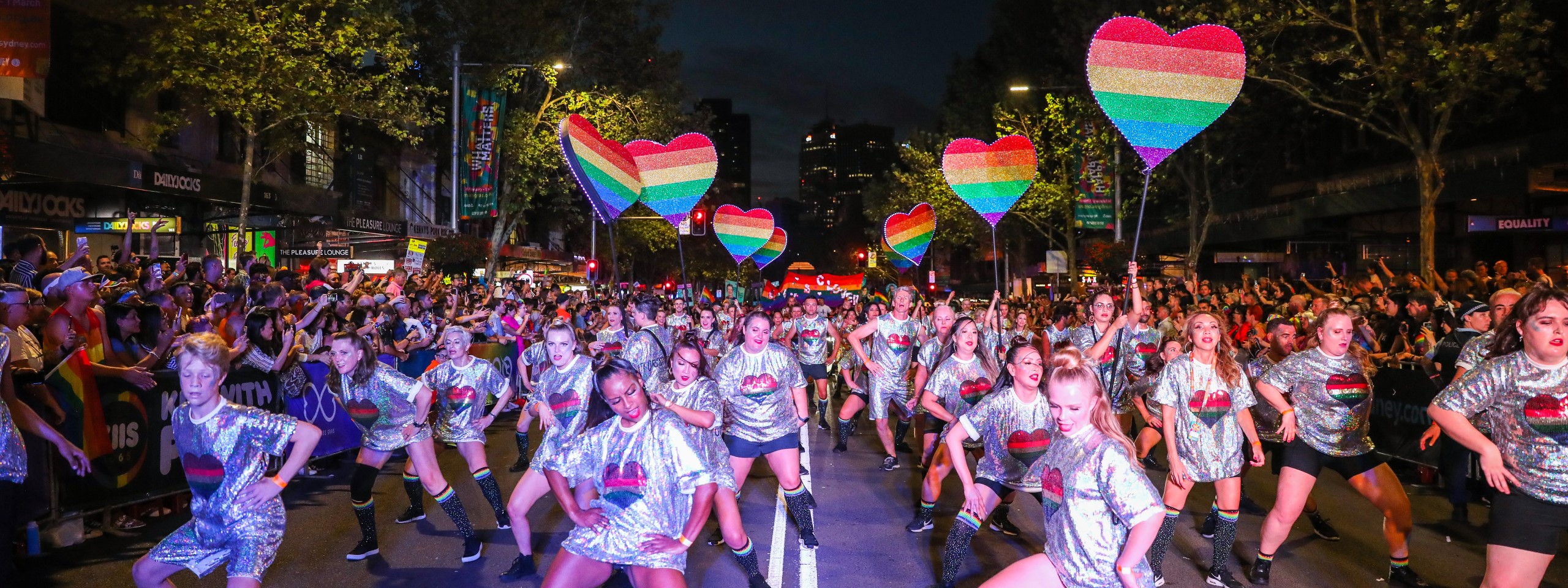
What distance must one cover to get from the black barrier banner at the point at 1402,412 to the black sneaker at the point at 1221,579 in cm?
383

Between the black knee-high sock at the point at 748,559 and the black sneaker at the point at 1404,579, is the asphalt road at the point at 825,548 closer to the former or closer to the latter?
the black sneaker at the point at 1404,579

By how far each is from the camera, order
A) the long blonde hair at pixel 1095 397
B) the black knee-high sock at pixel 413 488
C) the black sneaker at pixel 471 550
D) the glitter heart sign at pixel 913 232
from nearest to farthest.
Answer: the long blonde hair at pixel 1095 397 < the black sneaker at pixel 471 550 < the black knee-high sock at pixel 413 488 < the glitter heart sign at pixel 913 232

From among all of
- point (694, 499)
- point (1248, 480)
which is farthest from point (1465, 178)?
point (694, 499)

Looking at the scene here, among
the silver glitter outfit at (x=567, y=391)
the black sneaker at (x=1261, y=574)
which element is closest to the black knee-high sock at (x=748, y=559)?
the silver glitter outfit at (x=567, y=391)

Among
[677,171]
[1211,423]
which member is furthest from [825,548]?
[677,171]

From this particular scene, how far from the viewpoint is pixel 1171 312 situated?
47.2ft

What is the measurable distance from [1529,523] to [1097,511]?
2.07 m

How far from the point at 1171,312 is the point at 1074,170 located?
13970mm

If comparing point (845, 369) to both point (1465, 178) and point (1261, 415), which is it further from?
point (1465, 178)

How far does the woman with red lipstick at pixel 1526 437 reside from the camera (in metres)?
4.13

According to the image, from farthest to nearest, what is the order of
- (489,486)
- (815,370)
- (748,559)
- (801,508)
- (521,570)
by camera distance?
(815,370) < (489,486) < (801,508) < (521,570) < (748,559)

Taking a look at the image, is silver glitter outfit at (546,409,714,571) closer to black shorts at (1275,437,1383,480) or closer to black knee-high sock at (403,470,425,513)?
black knee-high sock at (403,470,425,513)

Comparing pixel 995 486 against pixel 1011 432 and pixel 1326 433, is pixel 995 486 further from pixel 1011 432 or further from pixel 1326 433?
pixel 1326 433

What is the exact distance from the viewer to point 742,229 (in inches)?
739
